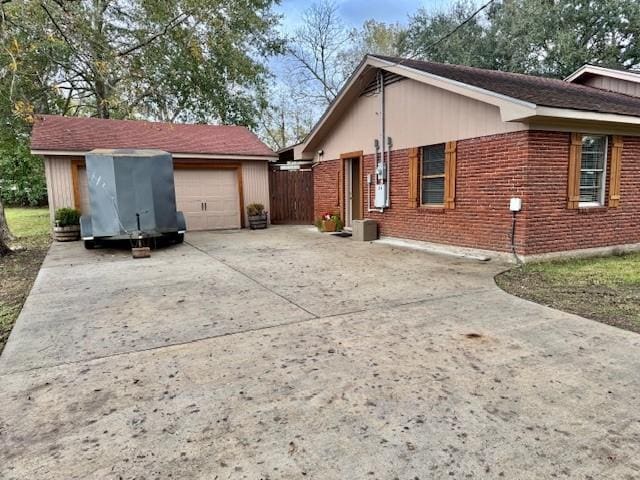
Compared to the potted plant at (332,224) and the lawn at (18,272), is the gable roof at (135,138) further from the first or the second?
the potted plant at (332,224)

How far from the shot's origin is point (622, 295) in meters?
5.11

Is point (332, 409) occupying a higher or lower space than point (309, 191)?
lower

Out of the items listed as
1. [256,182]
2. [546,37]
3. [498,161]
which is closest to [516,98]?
[498,161]

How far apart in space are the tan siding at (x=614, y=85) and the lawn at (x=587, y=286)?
5.74 meters

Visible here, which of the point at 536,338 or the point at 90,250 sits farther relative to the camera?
the point at 90,250

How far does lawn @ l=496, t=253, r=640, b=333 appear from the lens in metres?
4.50

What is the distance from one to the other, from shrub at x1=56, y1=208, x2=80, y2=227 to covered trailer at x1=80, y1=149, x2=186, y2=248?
75.3 inches

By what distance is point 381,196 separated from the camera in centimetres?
1030

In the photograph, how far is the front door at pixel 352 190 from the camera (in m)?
12.1

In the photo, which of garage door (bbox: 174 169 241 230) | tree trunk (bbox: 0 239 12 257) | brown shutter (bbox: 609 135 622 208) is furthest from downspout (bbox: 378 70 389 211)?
tree trunk (bbox: 0 239 12 257)

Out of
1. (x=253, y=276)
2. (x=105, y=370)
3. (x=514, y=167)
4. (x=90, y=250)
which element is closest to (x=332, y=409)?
(x=105, y=370)

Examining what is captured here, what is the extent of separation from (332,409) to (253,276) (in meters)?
4.10

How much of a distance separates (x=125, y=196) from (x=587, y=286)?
28.3 feet

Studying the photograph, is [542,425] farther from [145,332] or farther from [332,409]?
[145,332]
